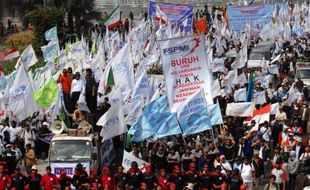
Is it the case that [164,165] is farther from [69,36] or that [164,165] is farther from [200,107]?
[69,36]

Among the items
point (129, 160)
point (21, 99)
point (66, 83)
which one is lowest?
point (129, 160)

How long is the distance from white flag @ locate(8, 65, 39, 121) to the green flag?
0.60 ft

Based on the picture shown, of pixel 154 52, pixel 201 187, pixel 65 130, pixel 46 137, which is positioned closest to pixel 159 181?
pixel 201 187

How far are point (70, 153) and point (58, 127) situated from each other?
155 centimetres

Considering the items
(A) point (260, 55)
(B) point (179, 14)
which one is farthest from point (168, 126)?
(A) point (260, 55)

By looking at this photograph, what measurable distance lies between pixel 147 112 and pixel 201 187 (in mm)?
3465

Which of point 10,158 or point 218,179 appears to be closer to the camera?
point 218,179

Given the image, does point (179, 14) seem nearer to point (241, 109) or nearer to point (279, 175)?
point (241, 109)

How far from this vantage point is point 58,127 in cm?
2517

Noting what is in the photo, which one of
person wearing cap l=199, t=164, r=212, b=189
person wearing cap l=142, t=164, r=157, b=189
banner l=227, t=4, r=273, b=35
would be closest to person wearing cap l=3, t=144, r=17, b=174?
person wearing cap l=142, t=164, r=157, b=189

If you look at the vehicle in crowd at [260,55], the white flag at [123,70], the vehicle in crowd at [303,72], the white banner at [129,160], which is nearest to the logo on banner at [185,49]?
the white banner at [129,160]

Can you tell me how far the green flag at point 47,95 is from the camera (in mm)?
26438

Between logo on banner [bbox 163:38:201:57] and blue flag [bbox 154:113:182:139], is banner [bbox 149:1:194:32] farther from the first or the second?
blue flag [bbox 154:113:182:139]

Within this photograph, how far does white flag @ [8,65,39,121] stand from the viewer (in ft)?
86.4
